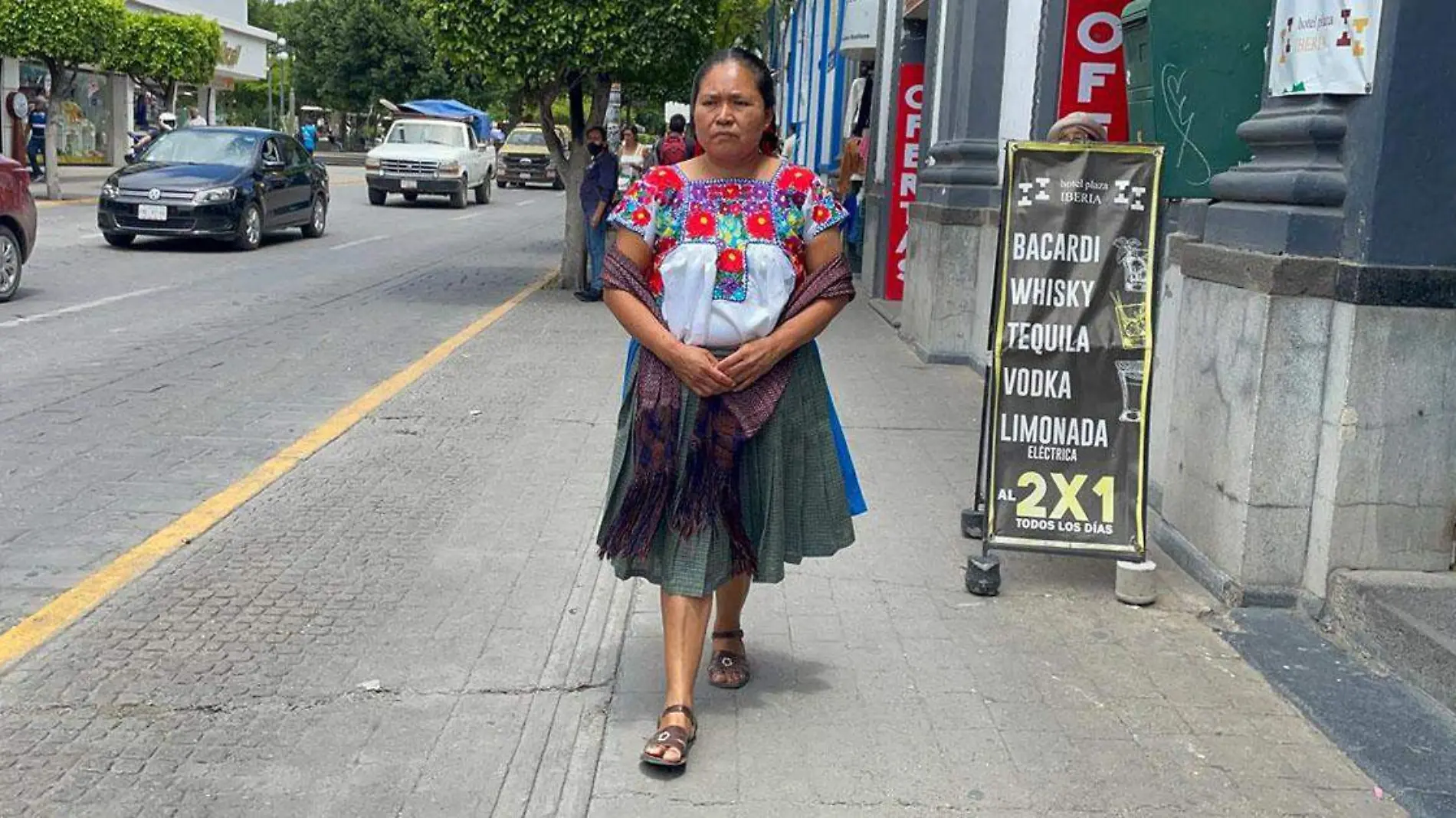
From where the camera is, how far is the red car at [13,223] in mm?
12641

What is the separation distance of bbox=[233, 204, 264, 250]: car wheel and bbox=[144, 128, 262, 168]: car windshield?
2.28 feet

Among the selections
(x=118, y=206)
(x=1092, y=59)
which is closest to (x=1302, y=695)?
(x=1092, y=59)

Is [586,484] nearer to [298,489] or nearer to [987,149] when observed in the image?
[298,489]

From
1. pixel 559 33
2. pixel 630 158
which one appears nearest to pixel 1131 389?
pixel 559 33

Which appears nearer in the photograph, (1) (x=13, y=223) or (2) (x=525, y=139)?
(1) (x=13, y=223)

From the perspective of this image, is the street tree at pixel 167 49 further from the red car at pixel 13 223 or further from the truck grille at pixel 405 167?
the red car at pixel 13 223

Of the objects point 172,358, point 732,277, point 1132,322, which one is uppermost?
point 732,277

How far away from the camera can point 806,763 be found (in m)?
3.95

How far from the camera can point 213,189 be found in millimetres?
18797

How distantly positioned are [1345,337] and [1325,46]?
1023 millimetres

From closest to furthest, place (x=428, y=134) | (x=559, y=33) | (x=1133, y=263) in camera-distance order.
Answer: (x=1133, y=263), (x=559, y=33), (x=428, y=134)

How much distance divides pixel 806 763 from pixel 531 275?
1453cm

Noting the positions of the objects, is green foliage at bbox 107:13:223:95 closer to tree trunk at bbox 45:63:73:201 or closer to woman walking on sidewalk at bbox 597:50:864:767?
tree trunk at bbox 45:63:73:201

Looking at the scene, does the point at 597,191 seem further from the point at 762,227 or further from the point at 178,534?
the point at 762,227
